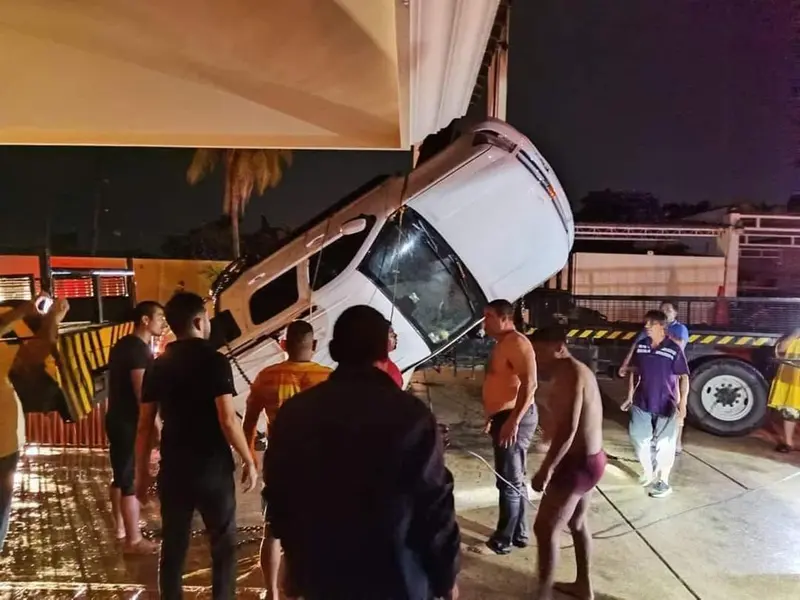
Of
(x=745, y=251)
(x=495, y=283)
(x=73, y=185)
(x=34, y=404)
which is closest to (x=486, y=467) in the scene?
(x=495, y=283)

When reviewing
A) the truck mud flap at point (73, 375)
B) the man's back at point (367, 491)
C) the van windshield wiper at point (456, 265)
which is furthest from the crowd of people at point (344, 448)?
the van windshield wiper at point (456, 265)

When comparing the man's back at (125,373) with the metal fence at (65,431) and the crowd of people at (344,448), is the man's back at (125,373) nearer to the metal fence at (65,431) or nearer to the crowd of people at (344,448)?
the crowd of people at (344,448)

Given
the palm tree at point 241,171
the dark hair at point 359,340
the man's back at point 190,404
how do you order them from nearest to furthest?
1. the dark hair at point 359,340
2. the man's back at point 190,404
3. the palm tree at point 241,171

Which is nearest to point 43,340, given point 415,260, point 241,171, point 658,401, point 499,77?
point 415,260

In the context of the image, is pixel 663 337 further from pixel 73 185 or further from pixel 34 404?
pixel 73 185

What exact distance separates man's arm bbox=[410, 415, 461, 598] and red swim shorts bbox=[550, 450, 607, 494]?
62.3 inches

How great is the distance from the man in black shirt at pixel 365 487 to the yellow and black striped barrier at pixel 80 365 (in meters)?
4.12

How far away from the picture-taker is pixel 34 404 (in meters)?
4.66

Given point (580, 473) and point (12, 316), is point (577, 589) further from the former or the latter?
point (12, 316)

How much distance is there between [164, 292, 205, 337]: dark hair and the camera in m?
3.03

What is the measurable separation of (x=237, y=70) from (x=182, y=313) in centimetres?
233

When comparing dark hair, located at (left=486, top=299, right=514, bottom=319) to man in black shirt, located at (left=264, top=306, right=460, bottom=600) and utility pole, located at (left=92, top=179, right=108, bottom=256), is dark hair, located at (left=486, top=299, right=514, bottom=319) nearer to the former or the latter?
man in black shirt, located at (left=264, top=306, right=460, bottom=600)

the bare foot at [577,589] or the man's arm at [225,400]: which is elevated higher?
the man's arm at [225,400]

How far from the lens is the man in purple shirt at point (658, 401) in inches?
214
